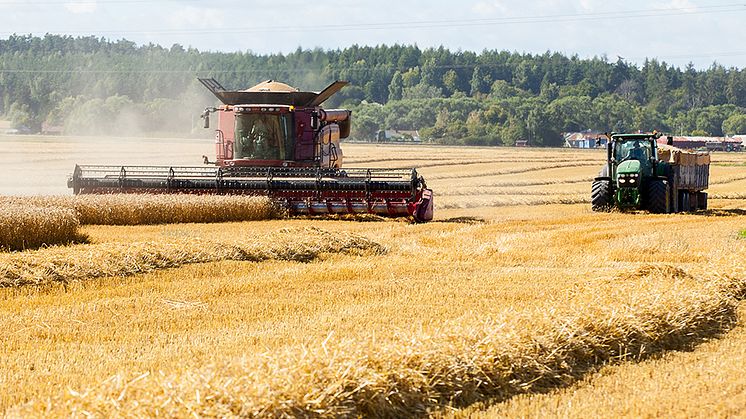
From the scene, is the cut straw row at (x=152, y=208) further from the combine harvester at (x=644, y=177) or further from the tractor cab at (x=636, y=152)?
the tractor cab at (x=636, y=152)

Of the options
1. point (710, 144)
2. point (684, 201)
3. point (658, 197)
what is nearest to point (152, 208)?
point (658, 197)

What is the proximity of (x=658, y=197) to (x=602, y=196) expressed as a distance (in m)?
1.19

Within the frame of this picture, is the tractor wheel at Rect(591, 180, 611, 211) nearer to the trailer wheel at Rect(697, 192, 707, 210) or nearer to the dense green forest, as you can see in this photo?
the trailer wheel at Rect(697, 192, 707, 210)

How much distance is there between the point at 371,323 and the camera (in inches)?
366

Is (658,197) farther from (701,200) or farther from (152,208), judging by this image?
(152,208)

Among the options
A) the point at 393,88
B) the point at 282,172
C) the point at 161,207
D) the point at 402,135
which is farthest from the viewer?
the point at 393,88

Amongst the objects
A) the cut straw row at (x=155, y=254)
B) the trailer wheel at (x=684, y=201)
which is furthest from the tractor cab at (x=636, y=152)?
the cut straw row at (x=155, y=254)

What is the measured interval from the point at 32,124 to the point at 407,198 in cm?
6891

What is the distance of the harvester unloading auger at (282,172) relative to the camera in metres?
20.4

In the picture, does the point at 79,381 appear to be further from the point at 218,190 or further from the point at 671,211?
the point at 671,211

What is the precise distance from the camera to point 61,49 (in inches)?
4277

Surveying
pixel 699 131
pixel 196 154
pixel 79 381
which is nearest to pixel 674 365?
pixel 79 381

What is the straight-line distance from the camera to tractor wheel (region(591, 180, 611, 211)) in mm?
23969

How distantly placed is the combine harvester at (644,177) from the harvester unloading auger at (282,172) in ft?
15.8
